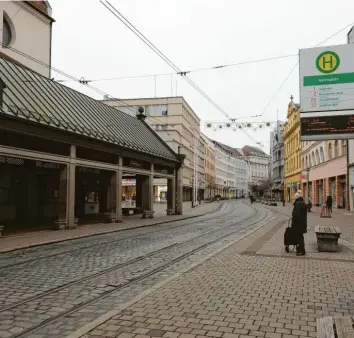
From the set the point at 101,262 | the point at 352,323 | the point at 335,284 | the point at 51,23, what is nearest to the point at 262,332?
the point at 352,323

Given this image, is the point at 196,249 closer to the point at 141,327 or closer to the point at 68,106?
the point at 141,327

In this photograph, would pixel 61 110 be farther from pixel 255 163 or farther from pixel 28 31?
pixel 255 163

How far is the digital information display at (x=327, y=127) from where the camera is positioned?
1617cm

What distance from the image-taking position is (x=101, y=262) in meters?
10.6

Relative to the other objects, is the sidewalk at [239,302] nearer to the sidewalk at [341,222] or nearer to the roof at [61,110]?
the sidewalk at [341,222]

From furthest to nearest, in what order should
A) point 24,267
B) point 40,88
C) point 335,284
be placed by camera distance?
point 40,88
point 24,267
point 335,284

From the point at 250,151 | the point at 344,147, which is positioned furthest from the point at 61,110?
the point at 250,151

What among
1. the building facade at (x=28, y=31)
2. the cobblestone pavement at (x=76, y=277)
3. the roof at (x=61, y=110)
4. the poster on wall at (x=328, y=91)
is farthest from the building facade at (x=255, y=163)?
the cobblestone pavement at (x=76, y=277)

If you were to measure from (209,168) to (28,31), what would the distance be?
7985 centimetres

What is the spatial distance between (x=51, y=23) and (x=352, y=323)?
135 feet

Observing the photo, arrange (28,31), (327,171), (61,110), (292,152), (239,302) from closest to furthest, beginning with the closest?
(239,302) → (61,110) → (28,31) → (327,171) → (292,152)

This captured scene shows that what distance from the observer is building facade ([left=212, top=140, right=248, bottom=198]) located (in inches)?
5108

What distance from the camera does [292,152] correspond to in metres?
75.6

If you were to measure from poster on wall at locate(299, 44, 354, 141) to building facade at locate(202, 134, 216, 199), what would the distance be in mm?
84598
